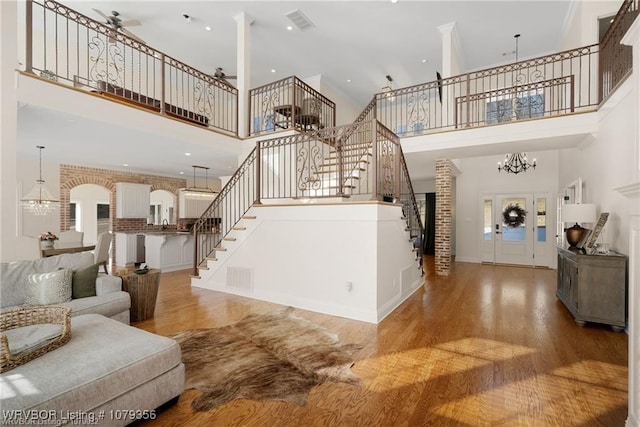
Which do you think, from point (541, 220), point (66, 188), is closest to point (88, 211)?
point (66, 188)

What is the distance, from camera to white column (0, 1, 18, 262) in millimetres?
3373

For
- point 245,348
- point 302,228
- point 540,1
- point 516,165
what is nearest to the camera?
point 245,348

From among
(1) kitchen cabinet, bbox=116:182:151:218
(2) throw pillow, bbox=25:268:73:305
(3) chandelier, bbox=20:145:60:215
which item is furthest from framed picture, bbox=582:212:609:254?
(1) kitchen cabinet, bbox=116:182:151:218

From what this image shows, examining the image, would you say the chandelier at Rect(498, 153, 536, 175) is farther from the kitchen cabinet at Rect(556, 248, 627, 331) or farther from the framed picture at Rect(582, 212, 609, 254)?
the kitchen cabinet at Rect(556, 248, 627, 331)

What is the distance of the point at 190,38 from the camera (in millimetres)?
7191

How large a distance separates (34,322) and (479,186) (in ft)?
33.6

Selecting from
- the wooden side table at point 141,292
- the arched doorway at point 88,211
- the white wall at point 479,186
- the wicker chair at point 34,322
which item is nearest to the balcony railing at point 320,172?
the wooden side table at point 141,292

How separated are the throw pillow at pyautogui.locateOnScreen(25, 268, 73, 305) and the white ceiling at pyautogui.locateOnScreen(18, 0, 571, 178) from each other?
90.1 inches

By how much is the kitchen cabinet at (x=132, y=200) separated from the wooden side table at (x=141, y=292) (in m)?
5.67

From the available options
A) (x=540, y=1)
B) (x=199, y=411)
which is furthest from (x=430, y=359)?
(x=540, y=1)

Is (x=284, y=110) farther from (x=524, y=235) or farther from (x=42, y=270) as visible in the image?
(x=524, y=235)

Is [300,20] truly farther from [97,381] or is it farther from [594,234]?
[97,381]

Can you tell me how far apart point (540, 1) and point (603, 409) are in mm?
7251

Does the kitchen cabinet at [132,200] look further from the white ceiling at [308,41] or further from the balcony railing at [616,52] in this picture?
the balcony railing at [616,52]
